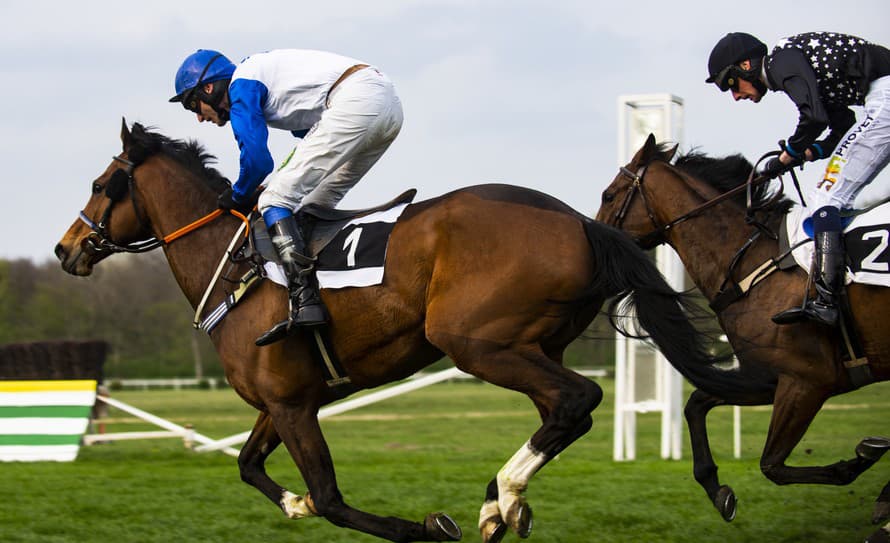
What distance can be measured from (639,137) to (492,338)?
17.6ft

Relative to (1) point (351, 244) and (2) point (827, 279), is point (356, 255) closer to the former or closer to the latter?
(1) point (351, 244)

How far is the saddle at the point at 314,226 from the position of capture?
4551mm

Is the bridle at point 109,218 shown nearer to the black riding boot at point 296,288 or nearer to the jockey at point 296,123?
the jockey at point 296,123

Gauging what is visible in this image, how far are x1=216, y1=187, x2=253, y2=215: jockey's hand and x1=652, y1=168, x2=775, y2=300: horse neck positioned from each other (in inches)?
84.3

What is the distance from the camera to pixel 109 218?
5.16 metres

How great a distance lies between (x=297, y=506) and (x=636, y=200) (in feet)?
7.85

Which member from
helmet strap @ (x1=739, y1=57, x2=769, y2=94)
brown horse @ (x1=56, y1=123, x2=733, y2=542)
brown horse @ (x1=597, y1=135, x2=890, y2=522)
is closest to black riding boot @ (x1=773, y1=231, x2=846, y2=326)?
brown horse @ (x1=597, y1=135, x2=890, y2=522)

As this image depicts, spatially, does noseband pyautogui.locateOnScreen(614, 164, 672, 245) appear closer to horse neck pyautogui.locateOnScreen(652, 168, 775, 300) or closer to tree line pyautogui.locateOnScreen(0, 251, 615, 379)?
horse neck pyautogui.locateOnScreen(652, 168, 775, 300)

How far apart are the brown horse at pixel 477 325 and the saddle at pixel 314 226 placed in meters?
0.14

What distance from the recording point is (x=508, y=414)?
20.4 metres

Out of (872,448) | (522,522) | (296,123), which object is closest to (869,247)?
(872,448)

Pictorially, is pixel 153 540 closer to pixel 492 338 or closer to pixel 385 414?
pixel 492 338

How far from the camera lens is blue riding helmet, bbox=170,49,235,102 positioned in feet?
15.9

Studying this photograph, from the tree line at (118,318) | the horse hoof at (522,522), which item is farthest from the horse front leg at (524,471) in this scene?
the tree line at (118,318)
